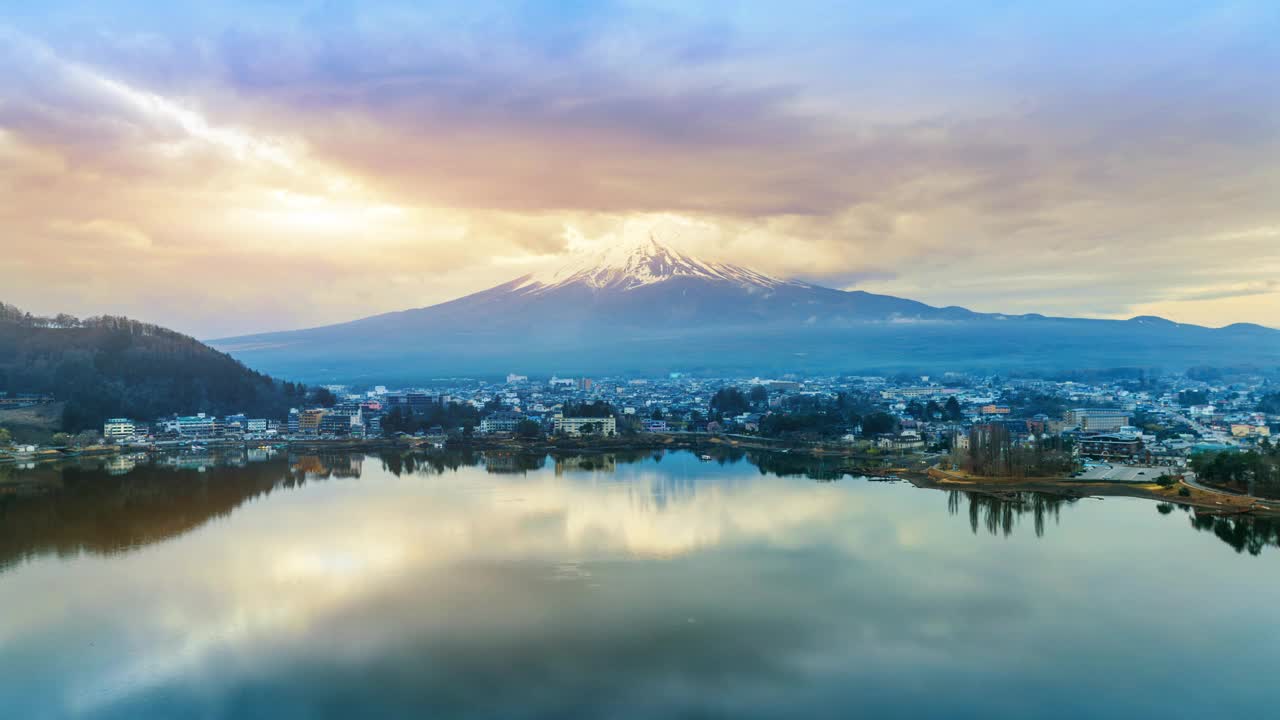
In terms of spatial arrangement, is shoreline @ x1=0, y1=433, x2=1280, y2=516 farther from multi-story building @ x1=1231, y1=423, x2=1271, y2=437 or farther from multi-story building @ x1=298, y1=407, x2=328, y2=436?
multi-story building @ x1=1231, y1=423, x2=1271, y2=437

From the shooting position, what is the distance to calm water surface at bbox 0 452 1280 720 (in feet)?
16.1

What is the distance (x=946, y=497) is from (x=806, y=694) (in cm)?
762

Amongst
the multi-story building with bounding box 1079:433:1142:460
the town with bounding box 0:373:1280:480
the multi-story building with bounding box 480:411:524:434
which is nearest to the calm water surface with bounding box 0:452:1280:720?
the town with bounding box 0:373:1280:480

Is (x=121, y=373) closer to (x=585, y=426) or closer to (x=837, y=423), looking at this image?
(x=585, y=426)

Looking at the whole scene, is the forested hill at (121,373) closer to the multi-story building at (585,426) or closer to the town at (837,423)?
the town at (837,423)

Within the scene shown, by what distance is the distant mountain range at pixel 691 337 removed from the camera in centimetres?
5591

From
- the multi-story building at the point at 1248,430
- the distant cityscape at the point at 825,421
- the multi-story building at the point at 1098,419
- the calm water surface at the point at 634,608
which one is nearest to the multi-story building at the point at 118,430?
the distant cityscape at the point at 825,421

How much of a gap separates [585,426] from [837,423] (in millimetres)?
6214

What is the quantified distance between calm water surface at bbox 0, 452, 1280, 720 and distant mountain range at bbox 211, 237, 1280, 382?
4208 centimetres

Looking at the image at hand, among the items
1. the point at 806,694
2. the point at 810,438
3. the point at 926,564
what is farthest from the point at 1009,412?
the point at 806,694

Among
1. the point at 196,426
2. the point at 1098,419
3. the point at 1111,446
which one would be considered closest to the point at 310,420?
the point at 196,426

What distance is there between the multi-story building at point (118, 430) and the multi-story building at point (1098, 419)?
22180 mm

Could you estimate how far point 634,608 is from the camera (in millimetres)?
6504

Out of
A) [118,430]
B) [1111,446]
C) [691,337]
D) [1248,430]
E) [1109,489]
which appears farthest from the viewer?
[691,337]
